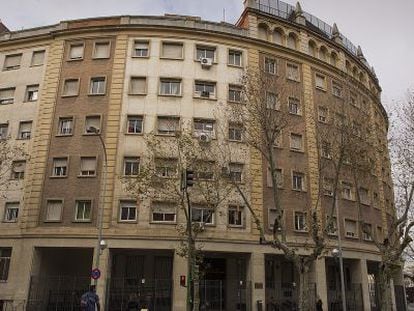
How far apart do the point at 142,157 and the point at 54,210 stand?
654 centimetres

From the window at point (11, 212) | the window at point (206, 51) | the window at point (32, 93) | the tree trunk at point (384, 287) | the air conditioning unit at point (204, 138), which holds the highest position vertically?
the window at point (206, 51)

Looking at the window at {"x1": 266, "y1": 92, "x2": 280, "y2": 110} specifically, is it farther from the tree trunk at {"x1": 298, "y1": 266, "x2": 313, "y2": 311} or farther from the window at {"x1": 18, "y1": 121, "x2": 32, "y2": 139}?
the window at {"x1": 18, "y1": 121, "x2": 32, "y2": 139}

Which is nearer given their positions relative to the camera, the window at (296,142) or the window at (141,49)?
the window at (141,49)

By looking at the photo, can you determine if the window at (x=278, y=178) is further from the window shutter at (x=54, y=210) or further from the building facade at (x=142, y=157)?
the window shutter at (x=54, y=210)

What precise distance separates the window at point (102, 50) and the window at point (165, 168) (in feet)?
36.6

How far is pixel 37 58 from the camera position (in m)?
34.0

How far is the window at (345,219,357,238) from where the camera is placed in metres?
34.4

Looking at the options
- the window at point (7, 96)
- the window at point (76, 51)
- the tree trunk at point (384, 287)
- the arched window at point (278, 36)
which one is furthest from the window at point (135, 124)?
the tree trunk at point (384, 287)

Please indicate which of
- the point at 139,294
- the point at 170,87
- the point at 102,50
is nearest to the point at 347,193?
the point at 170,87

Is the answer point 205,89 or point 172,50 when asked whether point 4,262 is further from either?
point 172,50

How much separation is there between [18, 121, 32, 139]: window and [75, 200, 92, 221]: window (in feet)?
21.3

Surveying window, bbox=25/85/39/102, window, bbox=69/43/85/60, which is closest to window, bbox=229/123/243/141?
window, bbox=69/43/85/60

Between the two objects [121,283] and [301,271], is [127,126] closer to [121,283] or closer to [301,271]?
[121,283]

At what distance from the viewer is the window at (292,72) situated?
116 feet
